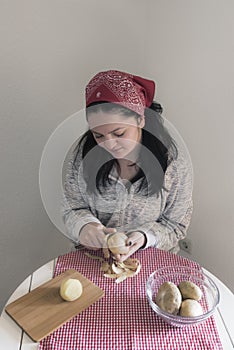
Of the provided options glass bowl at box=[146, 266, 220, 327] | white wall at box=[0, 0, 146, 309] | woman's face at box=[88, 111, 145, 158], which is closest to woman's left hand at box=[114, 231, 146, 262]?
glass bowl at box=[146, 266, 220, 327]

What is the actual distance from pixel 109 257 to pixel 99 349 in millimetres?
310

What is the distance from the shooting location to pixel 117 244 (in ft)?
3.44

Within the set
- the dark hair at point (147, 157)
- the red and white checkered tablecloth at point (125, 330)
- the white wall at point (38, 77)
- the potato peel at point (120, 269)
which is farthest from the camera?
the white wall at point (38, 77)

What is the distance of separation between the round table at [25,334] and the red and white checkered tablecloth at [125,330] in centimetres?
2

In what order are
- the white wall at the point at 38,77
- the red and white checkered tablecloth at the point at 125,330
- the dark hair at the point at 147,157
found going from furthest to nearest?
the white wall at the point at 38,77 < the dark hair at the point at 147,157 < the red and white checkered tablecloth at the point at 125,330

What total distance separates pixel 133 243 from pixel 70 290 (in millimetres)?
242

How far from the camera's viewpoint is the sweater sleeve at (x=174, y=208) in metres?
1.18

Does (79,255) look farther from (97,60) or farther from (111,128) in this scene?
(97,60)

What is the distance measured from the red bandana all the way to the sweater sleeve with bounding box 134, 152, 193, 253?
0.23m

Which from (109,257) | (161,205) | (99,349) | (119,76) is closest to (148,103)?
(119,76)

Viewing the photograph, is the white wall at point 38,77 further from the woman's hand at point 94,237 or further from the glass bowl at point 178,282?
the glass bowl at point 178,282

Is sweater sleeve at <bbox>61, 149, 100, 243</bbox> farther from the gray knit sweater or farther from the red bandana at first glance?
the red bandana

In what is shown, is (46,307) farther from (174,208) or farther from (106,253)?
(174,208)

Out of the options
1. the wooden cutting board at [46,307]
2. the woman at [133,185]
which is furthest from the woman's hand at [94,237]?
the wooden cutting board at [46,307]
